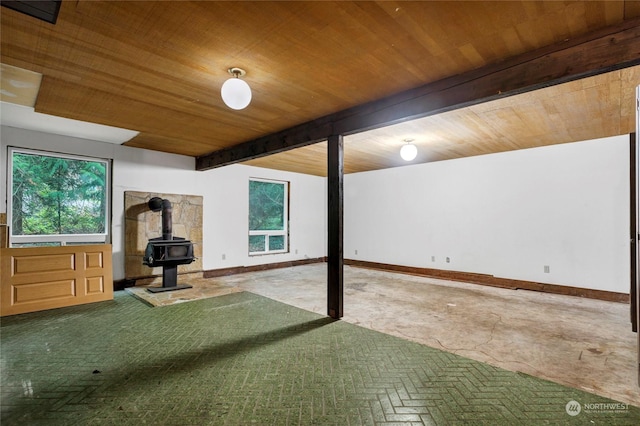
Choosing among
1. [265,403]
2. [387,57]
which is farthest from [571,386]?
[387,57]

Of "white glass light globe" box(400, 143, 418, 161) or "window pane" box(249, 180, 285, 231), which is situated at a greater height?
"white glass light globe" box(400, 143, 418, 161)

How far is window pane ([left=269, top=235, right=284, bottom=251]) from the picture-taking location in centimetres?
793

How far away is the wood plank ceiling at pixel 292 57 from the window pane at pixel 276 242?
4110 millimetres

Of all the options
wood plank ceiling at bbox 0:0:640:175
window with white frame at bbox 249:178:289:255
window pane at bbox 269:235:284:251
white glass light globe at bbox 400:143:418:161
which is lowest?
window pane at bbox 269:235:284:251

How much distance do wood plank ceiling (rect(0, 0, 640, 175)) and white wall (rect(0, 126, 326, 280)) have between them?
141 centimetres

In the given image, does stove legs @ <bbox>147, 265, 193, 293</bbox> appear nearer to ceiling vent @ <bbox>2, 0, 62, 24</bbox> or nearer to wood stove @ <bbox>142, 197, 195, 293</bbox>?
wood stove @ <bbox>142, 197, 195, 293</bbox>

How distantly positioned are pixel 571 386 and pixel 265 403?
2.25 m

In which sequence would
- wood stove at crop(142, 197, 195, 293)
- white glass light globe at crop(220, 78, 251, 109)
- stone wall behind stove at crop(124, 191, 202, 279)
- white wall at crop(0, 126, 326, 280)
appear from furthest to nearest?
stone wall behind stove at crop(124, 191, 202, 279) < wood stove at crop(142, 197, 195, 293) < white wall at crop(0, 126, 326, 280) < white glass light globe at crop(220, 78, 251, 109)

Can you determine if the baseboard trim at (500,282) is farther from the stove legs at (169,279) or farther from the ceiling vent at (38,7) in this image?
the ceiling vent at (38,7)

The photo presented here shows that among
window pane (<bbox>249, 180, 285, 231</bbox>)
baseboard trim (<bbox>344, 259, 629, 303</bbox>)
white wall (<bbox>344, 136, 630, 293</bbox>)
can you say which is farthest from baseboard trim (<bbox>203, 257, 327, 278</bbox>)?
white wall (<bbox>344, 136, 630, 293</bbox>)

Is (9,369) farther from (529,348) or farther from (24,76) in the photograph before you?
(529,348)

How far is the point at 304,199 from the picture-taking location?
340 inches

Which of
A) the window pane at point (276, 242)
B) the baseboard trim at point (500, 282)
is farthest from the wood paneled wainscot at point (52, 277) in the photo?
the baseboard trim at point (500, 282)

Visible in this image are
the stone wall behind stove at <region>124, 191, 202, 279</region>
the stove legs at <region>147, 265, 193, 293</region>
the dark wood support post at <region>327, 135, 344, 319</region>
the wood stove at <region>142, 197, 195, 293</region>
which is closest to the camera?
the dark wood support post at <region>327, 135, 344, 319</region>
